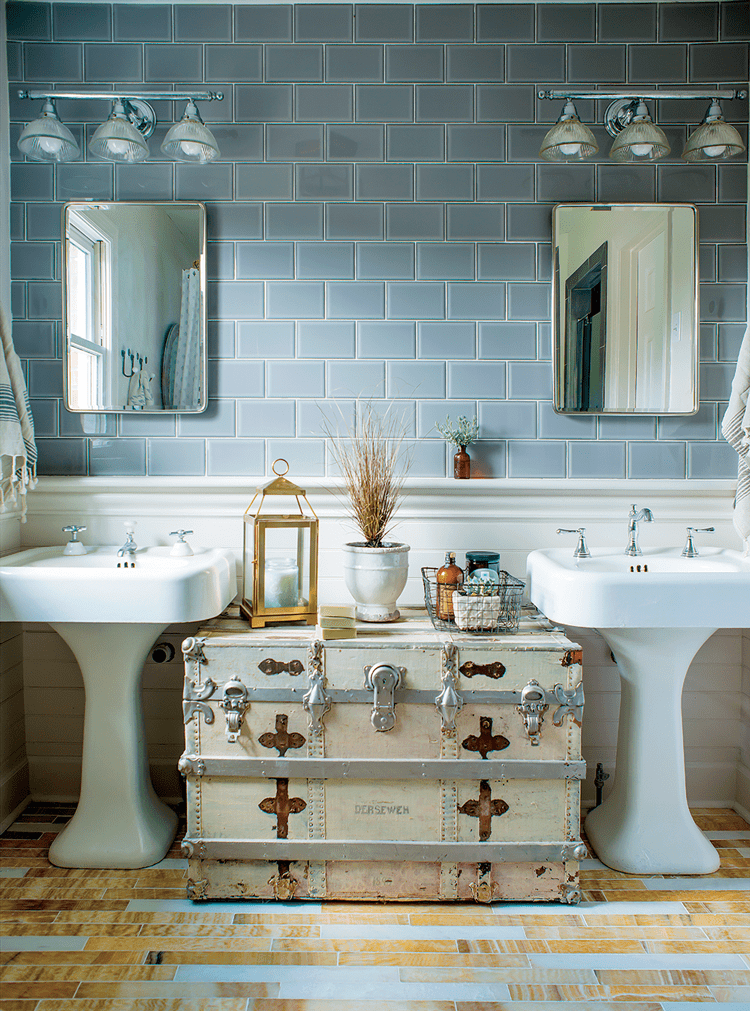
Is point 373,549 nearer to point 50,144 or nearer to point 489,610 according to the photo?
point 489,610

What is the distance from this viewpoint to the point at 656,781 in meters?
1.95

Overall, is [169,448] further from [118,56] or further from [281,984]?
[281,984]

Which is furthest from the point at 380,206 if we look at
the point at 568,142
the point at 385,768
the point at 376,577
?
the point at 385,768

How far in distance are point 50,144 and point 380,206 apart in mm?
1039

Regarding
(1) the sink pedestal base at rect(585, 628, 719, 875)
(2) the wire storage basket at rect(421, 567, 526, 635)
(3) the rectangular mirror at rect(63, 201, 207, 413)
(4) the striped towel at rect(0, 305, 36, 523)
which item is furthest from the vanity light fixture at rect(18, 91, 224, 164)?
(1) the sink pedestal base at rect(585, 628, 719, 875)

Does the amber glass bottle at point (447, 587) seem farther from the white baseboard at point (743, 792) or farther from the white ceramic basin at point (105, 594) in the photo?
the white baseboard at point (743, 792)

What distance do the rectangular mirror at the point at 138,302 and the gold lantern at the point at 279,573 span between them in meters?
0.56

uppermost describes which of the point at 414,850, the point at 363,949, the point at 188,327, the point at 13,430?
the point at 188,327

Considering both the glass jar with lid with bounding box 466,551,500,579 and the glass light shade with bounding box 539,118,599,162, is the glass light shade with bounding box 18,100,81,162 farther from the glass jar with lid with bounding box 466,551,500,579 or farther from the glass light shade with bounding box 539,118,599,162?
the glass jar with lid with bounding box 466,551,500,579

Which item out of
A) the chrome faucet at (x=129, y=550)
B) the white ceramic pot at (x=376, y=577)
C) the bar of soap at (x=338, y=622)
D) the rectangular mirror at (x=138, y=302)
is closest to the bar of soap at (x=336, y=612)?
the bar of soap at (x=338, y=622)

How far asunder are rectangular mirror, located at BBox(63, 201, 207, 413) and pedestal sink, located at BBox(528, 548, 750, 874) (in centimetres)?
132

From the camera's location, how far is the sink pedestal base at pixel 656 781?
76.2 inches

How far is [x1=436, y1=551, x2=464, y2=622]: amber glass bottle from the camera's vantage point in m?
1.95

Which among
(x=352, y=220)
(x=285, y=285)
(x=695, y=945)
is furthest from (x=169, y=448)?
(x=695, y=945)
